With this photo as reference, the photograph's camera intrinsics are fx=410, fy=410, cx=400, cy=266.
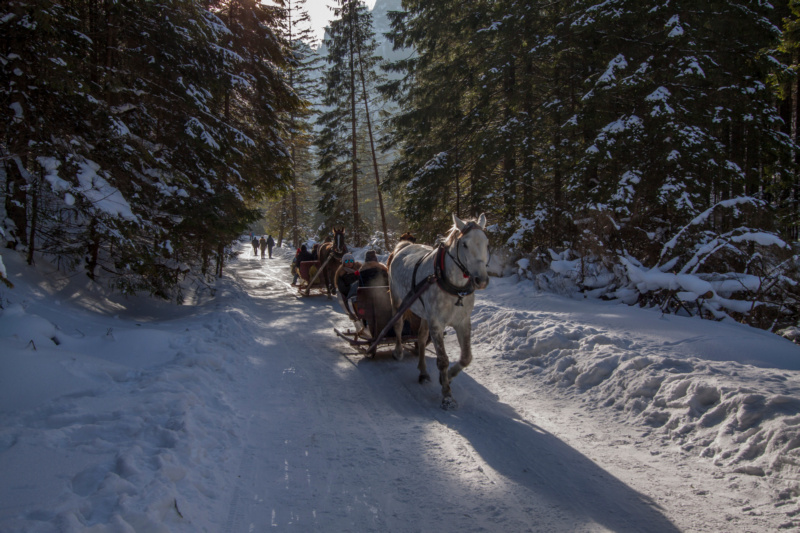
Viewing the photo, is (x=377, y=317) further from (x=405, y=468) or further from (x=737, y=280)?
(x=737, y=280)

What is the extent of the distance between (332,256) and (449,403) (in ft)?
28.1

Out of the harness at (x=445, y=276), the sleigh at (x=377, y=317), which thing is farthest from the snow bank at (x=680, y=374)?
the harness at (x=445, y=276)

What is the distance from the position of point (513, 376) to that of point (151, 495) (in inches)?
179

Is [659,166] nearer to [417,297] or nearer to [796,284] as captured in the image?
[796,284]

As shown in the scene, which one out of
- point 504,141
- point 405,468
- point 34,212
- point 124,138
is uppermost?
point 504,141

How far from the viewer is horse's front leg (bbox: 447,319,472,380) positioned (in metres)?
5.08

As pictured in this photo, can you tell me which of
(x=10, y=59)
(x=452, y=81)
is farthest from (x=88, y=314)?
(x=452, y=81)

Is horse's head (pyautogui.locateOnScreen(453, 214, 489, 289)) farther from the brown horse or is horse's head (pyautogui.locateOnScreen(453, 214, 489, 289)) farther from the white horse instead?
the brown horse

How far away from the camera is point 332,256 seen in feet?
41.6

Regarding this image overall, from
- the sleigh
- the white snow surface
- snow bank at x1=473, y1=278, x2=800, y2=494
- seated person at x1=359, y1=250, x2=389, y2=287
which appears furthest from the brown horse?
the white snow surface

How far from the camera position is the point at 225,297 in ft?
37.8

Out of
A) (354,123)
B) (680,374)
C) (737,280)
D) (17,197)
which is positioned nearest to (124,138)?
(17,197)

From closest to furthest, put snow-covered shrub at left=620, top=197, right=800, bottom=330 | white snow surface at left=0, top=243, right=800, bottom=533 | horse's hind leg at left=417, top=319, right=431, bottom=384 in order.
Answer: white snow surface at left=0, top=243, right=800, bottom=533
horse's hind leg at left=417, top=319, right=431, bottom=384
snow-covered shrub at left=620, top=197, right=800, bottom=330

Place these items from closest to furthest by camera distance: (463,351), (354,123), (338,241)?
1. (463,351)
2. (338,241)
3. (354,123)
